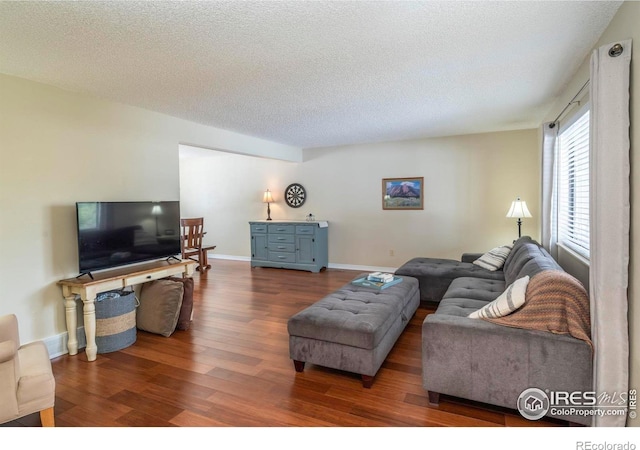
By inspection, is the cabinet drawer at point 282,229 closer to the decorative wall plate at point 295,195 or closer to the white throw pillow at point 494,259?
the decorative wall plate at point 295,195

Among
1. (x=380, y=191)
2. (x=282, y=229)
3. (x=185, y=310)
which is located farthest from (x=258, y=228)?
(x=185, y=310)

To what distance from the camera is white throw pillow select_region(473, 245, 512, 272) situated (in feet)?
13.6

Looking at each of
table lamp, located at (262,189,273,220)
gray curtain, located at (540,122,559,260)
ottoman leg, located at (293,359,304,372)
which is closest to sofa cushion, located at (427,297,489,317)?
ottoman leg, located at (293,359,304,372)

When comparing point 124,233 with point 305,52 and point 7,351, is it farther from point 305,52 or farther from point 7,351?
point 305,52

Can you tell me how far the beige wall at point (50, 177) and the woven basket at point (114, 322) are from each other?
370 millimetres

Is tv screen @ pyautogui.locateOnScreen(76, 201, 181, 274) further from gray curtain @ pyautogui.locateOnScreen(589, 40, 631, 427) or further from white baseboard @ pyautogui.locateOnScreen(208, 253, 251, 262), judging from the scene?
white baseboard @ pyautogui.locateOnScreen(208, 253, 251, 262)

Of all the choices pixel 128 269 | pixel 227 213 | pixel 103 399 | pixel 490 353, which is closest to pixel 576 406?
pixel 490 353

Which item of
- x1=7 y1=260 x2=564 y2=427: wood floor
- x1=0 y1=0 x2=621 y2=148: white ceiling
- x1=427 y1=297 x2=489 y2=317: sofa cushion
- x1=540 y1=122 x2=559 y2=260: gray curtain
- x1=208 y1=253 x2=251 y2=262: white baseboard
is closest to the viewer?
x1=0 y1=0 x2=621 y2=148: white ceiling

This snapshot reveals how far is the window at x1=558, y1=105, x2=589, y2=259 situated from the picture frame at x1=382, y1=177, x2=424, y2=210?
89.4 inches

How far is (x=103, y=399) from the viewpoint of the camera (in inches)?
92.1

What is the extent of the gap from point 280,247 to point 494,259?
3.70 m

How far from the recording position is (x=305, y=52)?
2428mm

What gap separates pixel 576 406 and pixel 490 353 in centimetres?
49
